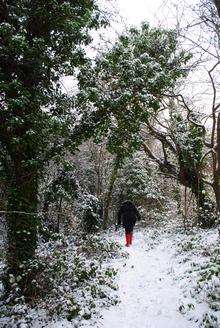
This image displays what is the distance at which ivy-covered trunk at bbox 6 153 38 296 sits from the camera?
Answer: 1112 centimetres

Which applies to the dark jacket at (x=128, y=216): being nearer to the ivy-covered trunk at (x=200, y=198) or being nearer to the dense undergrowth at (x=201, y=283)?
the dense undergrowth at (x=201, y=283)

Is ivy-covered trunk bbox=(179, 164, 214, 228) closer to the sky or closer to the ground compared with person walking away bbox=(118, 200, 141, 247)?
closer to the sky

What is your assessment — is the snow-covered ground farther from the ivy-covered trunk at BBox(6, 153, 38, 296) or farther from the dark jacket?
the dark jacket

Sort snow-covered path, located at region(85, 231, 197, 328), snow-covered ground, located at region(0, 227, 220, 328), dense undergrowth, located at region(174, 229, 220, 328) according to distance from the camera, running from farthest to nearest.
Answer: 1. snow-covered path, located at region(85, 231, 197, 328)
2. snow-covered ground, located at region(0, 227, 220, 328)
3. dense undergrowth, located at region(174, 229, 220, 328)

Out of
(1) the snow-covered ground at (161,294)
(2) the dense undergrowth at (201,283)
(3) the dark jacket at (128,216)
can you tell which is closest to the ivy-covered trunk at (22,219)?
(1) the snow-covered ground at (161,294)

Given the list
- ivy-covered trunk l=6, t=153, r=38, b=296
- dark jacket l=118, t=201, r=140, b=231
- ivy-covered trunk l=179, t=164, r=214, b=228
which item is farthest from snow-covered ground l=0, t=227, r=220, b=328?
ivy-covered trunk l=179, t=164, r=214, b=228

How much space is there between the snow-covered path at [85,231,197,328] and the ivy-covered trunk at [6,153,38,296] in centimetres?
262

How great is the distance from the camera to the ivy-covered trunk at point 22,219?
36.5ft

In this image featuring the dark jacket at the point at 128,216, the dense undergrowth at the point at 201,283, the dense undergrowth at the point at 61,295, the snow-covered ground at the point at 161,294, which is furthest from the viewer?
the dark jacket at the point at 128,216

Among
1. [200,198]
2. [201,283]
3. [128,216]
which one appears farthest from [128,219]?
[201,283]

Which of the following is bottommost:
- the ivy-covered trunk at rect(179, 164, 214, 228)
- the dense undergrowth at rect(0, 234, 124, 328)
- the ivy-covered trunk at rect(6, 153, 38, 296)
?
the dense undergrowth at rect(0, 234, 124, 328)

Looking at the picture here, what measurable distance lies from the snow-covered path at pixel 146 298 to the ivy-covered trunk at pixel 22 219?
262 cm

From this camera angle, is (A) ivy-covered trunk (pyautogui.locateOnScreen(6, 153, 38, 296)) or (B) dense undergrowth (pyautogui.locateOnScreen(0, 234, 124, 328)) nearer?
(B) dense undergrowth (pyautogui.locateOnScreen(0, 234, 124, 328))

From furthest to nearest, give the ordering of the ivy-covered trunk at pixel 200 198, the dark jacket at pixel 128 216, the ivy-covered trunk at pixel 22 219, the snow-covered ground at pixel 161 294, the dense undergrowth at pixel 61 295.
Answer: the ivy-covered trunk at pixel 200 198, the dark jacket at pixel 128 216, the ivy-covered trunk at pixel 22 219, the dense undergrowth at pixel 61 295, the snow-covered ground at pixel 161 294
